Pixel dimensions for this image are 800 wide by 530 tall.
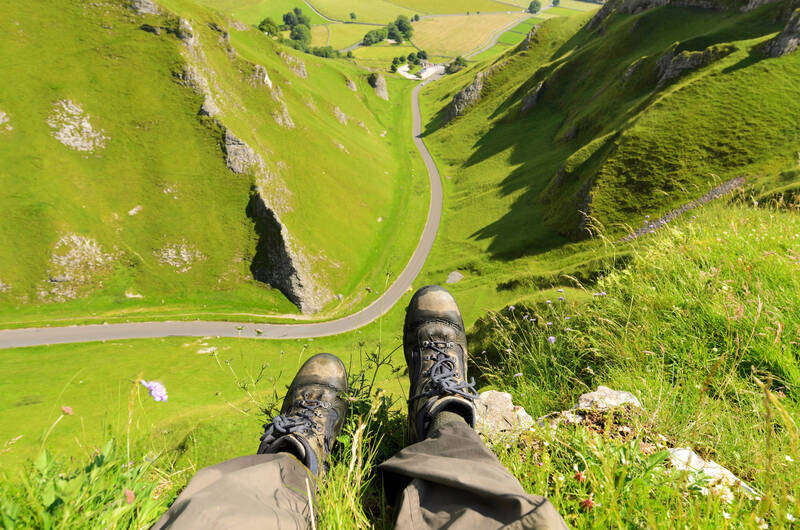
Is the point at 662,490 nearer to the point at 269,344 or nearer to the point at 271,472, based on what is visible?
the point at 271,472

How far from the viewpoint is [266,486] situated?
103 inches

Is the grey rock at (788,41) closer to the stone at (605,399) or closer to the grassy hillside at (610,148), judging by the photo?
the grassy hillside at (610,148)

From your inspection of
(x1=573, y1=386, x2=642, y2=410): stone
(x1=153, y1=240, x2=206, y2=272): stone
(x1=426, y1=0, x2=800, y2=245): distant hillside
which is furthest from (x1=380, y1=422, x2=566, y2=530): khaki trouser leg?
(x1=153, y1=240, x2=206, y2=272): stone

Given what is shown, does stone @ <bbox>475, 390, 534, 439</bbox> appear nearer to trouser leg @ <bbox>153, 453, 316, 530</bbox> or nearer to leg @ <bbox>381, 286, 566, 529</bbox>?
leg @ <bbox>381, 286, 566, 529</bbox>

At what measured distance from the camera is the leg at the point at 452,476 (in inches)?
78.6

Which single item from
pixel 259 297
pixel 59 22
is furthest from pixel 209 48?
pixel 259 297

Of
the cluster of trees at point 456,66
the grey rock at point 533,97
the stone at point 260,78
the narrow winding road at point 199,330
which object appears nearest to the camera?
the narrow winding road at point 199,330

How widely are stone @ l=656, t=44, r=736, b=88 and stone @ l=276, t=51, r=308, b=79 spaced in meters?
80.7

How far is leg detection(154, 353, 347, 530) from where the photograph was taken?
2.14 m

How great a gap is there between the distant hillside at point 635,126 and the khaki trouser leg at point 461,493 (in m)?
25.0

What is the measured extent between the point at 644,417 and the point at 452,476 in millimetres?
2094

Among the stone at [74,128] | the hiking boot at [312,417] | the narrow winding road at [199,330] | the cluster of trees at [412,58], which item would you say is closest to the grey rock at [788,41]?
the narrow winding road at [199,330]

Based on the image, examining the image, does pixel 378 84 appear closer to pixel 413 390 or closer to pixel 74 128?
pixel 74 128

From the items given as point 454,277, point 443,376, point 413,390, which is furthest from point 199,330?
point 443,376
